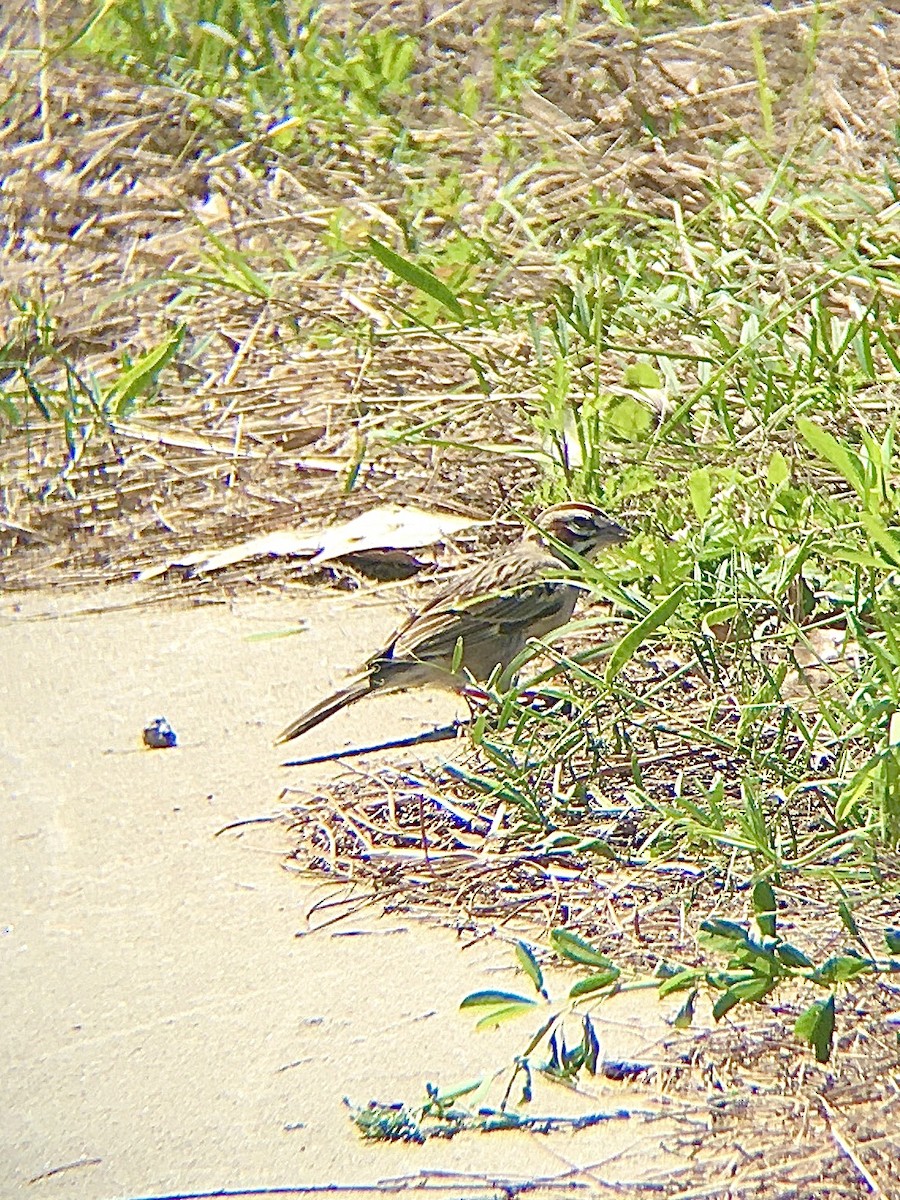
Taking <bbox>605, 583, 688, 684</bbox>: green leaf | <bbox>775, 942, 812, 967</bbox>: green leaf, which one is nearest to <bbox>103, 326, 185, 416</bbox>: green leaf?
<bbox>605, 583, 688, 684</bbox>: green leaf

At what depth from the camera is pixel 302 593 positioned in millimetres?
6113

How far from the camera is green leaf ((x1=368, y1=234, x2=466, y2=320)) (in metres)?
5.71

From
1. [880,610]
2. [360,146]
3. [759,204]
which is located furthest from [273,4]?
[880,610]

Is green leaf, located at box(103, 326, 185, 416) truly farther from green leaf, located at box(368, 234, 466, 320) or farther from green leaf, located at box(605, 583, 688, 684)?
green leaf, located at box(605, 583, 688, 684)

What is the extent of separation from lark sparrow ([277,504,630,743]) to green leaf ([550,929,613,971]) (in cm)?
175

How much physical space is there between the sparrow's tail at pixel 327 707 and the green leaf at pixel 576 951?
1.78m

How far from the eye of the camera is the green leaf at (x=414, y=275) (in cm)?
571

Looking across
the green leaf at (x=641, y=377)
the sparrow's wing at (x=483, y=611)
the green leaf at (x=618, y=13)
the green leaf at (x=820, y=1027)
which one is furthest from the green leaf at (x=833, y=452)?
the green leaf at (x=618, y=13)

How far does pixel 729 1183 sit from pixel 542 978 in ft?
2.17

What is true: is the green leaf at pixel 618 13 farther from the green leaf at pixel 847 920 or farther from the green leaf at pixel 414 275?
the green leaf at pixel 847 920

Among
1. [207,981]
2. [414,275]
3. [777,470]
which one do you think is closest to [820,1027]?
[207,981]

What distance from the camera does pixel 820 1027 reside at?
3037 millimetres

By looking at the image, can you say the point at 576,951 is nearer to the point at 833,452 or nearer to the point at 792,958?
the point at 792,958

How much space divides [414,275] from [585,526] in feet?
3.50
